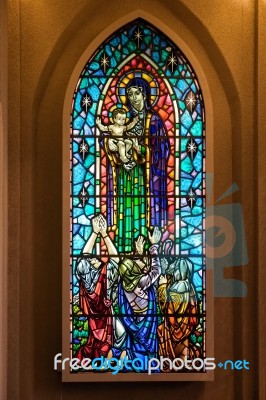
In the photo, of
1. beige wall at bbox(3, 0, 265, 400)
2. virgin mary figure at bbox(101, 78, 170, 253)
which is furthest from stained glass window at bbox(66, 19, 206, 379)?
beige wall at bbox(3, 0, 265, 400)

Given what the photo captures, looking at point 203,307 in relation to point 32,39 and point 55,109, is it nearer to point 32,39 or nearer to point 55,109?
point 55,109

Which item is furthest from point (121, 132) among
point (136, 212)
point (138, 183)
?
point (136, 212)

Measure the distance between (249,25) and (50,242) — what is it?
229cm

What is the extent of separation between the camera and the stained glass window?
5387 mm

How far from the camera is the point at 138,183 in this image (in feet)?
17.9

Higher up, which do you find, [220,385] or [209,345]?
[209,345]

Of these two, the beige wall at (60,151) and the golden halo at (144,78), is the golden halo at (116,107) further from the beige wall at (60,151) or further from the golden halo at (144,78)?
the beige wall at (60,151)

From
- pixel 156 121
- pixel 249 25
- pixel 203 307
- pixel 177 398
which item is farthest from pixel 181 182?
pixel 177 398

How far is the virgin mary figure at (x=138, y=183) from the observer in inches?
214

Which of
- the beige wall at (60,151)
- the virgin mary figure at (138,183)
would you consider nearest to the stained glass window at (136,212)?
the virgin mary figure at (138,183)

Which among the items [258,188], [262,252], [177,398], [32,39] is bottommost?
[177,398]

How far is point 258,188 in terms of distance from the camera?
533 centimetres

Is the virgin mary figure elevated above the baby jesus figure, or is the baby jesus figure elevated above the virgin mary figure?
the baby jesus figure

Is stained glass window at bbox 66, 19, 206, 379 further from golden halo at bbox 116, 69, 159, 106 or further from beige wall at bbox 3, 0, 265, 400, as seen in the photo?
beige wall at bbox 3, 0, 265, 400
